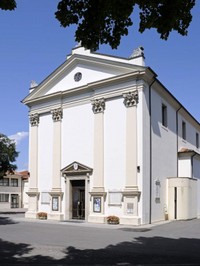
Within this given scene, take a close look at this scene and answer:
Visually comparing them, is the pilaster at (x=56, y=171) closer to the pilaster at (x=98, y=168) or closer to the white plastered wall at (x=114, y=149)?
the pilaster at (x=98, y=168)

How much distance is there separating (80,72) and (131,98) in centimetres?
512

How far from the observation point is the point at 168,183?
25938 millimetres

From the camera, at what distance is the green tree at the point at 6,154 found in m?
35.0

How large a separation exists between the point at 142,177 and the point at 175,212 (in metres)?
5.02

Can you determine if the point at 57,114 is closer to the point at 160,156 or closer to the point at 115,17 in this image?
the point at 160,156

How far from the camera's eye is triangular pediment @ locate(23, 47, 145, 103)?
947 inches

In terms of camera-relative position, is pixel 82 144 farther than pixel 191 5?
Yes

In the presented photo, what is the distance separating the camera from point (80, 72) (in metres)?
26.3

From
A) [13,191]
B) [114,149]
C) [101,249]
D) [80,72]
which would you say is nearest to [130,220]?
[114,149]

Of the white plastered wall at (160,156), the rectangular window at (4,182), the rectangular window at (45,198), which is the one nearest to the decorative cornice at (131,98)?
the white plastered wall at (160,156)

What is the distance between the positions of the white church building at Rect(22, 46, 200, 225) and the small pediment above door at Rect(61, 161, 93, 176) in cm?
7

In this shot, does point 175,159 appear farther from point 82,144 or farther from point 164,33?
point 164,33

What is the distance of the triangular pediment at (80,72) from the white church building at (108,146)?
2.6 inches

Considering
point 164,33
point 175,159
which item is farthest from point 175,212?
point 164,33
